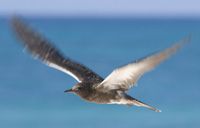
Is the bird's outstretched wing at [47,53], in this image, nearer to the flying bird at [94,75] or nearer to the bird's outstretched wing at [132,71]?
the flying bird at [94,75]

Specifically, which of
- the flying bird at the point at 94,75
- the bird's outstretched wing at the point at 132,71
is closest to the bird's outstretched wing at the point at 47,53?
the flying bird at the point at 94,75

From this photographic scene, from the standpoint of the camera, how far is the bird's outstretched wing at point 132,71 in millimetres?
3965

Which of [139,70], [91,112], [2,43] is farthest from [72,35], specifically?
[139,70]

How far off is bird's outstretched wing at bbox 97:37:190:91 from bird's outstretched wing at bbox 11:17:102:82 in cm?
29

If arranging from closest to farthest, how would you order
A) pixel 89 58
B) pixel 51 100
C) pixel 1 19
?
pixel 51 100 → pixel 89 58 → pixel 1 19

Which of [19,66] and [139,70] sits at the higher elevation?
[19,66]

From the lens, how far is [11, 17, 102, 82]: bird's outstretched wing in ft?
15.2

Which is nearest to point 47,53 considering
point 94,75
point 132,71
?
point 94,75

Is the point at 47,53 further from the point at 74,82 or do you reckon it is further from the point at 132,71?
the point at 74,82

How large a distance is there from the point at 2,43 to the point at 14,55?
9.28 ft

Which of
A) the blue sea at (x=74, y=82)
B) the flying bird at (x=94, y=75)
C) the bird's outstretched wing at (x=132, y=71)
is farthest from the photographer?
the blue sea at (x=74, y=82)

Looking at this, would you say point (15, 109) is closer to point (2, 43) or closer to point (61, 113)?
point (61, 113)

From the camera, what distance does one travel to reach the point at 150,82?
43.3 feet

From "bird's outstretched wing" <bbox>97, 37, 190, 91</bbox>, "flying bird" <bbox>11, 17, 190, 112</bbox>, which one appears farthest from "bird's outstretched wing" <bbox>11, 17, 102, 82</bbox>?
"bird's outstretched wing" <bbox>97, 37, 190, 91</bbox>
